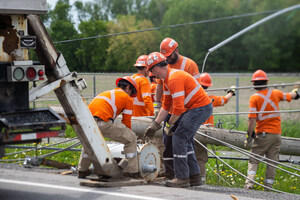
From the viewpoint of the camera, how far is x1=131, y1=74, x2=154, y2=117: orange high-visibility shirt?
820 cm

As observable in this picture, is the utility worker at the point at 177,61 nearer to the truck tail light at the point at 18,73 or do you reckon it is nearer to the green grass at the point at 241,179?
the green grass at the point at 241,179

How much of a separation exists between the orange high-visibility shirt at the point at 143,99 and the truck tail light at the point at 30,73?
3060 millimetres

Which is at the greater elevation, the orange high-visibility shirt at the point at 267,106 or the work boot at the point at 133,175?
the orange high-visibility shirt at the point at 267,106

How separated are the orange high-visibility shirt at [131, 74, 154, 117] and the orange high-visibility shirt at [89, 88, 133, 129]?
4.39ft

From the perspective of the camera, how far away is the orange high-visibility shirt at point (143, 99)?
26.9 feet

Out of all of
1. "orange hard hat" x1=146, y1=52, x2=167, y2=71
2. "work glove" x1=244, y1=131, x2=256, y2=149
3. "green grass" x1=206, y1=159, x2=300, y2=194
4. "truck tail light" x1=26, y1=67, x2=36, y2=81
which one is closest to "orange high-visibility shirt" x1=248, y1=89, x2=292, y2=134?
"work glove" x1=244, y1=131, x2=256, y2=149

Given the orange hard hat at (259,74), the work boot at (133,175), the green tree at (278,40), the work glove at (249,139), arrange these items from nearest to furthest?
the green tree at (278,40) → the orange hard hat at (259,74) → the work boot at (133,175) → the work glove at (249,139)

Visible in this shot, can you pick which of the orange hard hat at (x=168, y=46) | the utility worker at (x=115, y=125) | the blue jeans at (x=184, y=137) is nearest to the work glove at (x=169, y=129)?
the blue jeans at (x=184, y=137)

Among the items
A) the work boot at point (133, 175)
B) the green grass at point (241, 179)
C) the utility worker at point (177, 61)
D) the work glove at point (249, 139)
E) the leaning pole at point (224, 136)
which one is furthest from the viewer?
the green grass at point (241, 179)

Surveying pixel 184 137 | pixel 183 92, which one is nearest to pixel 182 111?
pixel 183 92

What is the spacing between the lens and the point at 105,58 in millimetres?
9312

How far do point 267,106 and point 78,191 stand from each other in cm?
372

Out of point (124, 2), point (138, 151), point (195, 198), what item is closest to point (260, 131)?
point (138, 151)

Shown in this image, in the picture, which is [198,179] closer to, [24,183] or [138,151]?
[138,151]
